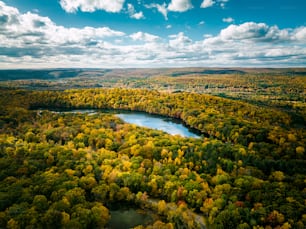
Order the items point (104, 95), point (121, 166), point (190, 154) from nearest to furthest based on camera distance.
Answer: point (121, 166)
point (190, 154)
point (104, 95)

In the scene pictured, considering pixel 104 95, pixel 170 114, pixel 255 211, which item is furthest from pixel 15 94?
pixel 255 211

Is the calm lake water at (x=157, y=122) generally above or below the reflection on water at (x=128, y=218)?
below

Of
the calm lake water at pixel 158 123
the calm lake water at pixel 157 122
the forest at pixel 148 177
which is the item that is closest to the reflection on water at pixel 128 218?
the forest at pixel 148 177

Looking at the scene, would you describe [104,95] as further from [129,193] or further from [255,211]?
[255,211]

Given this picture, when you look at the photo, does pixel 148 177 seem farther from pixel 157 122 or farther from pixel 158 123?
pixel 157 122

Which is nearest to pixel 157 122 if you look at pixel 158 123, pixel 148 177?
pixel 158 123

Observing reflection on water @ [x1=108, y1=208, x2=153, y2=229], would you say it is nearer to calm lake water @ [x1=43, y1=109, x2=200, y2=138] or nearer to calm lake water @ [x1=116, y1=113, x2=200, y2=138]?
calm lake water @ [x1=43, y1=109, x2=200, y2=138]

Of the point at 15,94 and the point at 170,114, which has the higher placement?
the point at 15,94

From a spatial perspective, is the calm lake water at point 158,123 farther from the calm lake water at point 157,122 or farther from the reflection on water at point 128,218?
the reflection on water at point 128,218
